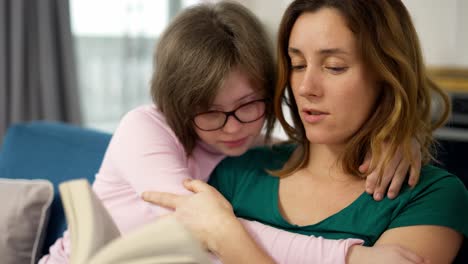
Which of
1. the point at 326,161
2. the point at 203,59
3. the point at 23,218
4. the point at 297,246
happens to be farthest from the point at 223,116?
the point at 23,218

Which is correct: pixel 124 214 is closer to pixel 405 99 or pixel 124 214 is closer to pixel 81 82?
pixel 405 99

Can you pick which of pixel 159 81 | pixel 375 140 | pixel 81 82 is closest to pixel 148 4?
pixel 81 82

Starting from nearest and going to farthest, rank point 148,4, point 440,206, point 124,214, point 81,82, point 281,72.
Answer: point 440,206, point 281,72, point 124,214, point 81,82, point 148,4

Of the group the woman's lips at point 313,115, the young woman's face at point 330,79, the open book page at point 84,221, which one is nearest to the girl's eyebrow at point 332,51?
the young woman's face at point 330,79

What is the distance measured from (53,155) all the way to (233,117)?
2.53ft

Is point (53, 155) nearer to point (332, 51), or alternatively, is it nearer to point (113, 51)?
point (332, 51)

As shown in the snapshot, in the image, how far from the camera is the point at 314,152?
4.68 ft

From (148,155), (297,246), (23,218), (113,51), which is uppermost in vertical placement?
(148,155)

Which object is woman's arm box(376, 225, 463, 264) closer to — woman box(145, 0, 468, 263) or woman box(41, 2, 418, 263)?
woman box(145, 0, 468, 263)

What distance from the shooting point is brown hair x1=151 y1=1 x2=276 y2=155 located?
134cm

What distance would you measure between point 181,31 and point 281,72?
25cm

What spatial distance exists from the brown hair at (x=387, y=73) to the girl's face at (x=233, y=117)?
7 cm

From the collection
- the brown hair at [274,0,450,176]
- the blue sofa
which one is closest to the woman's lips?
the brown hair at [274,0,450,176]

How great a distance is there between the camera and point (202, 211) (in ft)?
3.91
